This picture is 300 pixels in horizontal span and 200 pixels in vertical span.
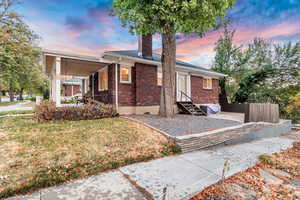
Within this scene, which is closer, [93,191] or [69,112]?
[93,191]

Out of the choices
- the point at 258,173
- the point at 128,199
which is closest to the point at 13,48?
the point at 128,199

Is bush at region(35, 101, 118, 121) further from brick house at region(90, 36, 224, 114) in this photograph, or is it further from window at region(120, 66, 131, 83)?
window at region(120, 66, 131, 83)

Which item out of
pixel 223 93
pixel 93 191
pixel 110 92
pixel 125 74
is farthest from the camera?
pixel 223 93

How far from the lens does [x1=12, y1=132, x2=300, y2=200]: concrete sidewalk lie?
7.18ft

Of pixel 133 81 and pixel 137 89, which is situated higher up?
pixel 133 81

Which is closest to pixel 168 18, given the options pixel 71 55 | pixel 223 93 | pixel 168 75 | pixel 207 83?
pixel 168 75

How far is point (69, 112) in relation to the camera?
241 inches

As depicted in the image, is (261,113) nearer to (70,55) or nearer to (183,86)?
(183,86)

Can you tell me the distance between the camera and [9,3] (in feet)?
47.9

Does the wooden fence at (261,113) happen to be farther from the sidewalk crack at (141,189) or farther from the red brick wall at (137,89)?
the sidewalk crack at (141,189)

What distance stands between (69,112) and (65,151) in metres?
3.20

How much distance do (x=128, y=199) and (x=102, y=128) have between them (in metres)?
3.27

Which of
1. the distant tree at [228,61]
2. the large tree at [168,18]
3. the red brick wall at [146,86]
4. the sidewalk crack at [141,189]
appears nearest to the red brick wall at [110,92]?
the red brick wall at [146,86]

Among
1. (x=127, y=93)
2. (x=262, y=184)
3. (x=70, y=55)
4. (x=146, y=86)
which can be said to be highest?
(x=70, y=55)
